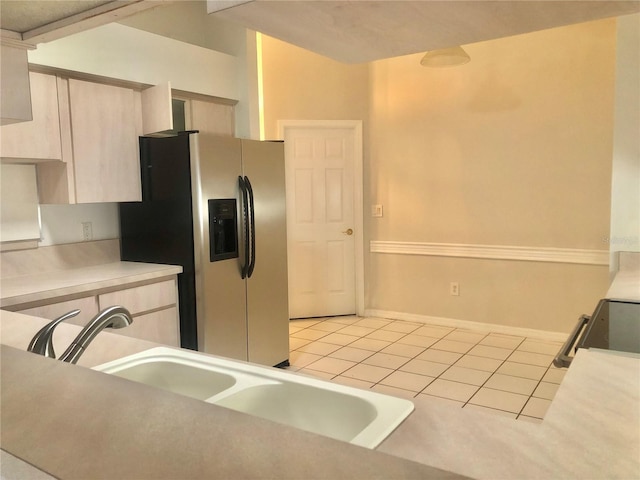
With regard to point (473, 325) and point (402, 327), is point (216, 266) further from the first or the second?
point (473, 325)

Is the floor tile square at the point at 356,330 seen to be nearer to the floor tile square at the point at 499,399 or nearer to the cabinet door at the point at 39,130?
the floor tile square at the point at 499,399

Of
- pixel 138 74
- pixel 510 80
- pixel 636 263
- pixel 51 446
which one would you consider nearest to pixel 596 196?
pixel 510 80

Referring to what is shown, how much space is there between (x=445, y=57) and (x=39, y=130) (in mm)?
2623

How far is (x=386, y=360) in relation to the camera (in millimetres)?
3857

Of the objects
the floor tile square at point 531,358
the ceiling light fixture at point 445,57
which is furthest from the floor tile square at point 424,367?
the ceiling light fixture at point 445,57

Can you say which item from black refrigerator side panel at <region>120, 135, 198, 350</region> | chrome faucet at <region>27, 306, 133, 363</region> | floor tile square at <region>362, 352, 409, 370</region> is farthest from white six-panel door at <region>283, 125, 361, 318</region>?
chrome faucet at <region>27, 306, 133, 363</region>

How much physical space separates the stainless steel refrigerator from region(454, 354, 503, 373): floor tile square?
1.41m

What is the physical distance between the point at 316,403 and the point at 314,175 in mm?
4131

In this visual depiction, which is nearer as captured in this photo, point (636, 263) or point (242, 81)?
point (636, 263)

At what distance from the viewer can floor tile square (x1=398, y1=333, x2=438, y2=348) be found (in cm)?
425

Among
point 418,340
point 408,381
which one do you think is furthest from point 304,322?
point 408,381

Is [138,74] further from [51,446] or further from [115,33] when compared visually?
[51,446]

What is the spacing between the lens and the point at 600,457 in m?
0.76

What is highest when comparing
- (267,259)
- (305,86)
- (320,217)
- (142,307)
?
(305,86)
